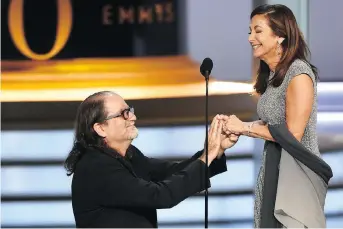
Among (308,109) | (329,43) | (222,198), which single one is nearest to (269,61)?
(308,109)

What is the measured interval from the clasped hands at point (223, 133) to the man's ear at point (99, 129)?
0.34 meters

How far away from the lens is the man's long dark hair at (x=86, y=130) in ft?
6.14

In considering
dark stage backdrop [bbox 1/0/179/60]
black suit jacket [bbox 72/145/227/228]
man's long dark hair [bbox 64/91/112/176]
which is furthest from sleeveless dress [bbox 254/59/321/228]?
dark stage backdrop [bbox 1/0/179/60]

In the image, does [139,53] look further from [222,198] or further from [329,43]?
[329,43]

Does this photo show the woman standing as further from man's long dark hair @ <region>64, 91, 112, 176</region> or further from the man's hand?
man's long dark hair @ <region>64, 91, 112, 176</region>

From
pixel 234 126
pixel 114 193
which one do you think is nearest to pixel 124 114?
pixel 114 193

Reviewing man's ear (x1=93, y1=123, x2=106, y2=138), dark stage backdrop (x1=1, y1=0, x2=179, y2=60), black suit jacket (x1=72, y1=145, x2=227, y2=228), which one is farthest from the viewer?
dark stage backdrop (x1=1, y1=0, x2=179, y2=60)

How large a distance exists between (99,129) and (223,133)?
430 mm

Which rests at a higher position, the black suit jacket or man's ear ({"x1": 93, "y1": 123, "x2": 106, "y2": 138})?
man's ear ({"x1": 93, "y1": 123, "x2": 106, "y2": 138})

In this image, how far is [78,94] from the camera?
3842 mm

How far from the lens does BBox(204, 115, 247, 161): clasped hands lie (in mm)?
2109

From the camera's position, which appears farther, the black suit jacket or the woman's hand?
the woman's hand

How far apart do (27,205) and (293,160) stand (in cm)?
186

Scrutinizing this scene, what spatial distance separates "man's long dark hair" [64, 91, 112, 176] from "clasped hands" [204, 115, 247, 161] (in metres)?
0.35
